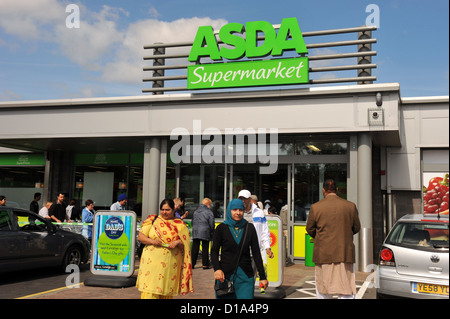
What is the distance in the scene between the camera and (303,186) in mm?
13555

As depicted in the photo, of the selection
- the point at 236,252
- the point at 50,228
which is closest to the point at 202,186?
the point at 50,228

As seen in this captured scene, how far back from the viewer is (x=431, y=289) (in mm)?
6445

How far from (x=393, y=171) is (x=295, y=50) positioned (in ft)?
16.3

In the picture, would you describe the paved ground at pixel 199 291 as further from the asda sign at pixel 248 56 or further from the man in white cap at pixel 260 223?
the asda sign at pixel 248 56

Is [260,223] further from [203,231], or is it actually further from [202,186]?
[202,186]

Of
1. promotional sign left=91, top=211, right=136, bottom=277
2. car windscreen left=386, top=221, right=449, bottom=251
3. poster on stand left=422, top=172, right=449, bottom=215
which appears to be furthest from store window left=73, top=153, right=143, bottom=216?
car windscreen left=386, top=221, right=449, bottom=251

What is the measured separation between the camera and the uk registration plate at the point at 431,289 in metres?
6.39

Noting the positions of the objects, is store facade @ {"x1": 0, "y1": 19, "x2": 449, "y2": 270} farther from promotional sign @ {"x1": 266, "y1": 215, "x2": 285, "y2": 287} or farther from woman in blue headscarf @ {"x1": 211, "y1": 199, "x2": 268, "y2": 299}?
woman in blue headscarf @ {"x1": 211, "y1": 199, "x2": 268, "y2": 299}

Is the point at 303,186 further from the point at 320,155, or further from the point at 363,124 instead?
the point at 363,124

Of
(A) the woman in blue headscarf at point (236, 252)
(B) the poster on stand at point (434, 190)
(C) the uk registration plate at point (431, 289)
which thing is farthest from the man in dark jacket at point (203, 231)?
(B) the poster on stand at point (434, 190)

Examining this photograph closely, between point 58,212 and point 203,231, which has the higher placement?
point 58,212

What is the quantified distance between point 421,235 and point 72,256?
791 centimetres
